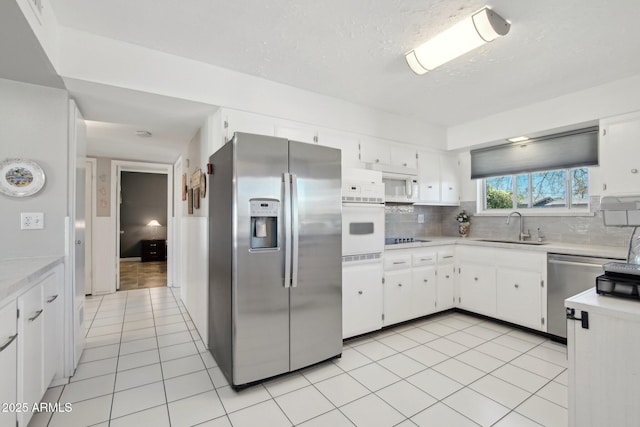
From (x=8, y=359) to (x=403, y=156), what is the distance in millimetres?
3688

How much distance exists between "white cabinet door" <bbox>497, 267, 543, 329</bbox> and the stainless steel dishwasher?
0.09m

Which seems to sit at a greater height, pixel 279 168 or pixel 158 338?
pixel 279 168

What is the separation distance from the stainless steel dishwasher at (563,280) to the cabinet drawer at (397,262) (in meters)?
1.32

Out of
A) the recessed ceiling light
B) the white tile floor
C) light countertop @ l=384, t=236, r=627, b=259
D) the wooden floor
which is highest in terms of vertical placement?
the recessed ceiling light

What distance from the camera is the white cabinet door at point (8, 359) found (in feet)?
4.14

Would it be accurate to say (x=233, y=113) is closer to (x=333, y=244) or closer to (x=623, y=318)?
(x=333, y=244)

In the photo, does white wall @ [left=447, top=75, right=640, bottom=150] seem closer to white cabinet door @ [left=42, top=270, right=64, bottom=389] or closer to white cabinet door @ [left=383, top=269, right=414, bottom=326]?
white cabinet door @ [left=383, top=269, right=414, bottom=326]

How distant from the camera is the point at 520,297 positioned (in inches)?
120

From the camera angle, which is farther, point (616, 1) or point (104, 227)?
point (104, 227)

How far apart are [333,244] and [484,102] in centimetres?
241

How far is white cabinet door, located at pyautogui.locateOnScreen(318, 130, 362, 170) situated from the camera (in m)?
3.05

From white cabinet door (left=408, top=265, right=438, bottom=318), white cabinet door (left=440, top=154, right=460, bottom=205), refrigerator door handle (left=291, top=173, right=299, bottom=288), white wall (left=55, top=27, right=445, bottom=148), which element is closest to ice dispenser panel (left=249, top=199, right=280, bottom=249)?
refrigerator door handle (left=291, top=173, right=299, bottom=288)

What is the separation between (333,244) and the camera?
8.04 feet

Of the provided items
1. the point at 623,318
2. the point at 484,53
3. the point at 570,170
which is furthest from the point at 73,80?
the point at 570,170
